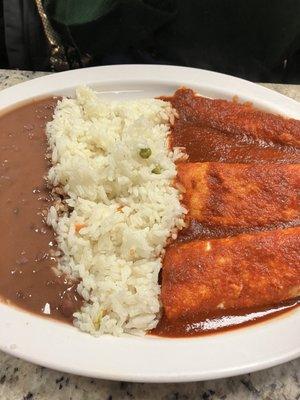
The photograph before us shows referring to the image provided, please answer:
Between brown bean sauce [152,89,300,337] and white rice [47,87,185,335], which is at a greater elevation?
brown bean sauce [152,89,300,337]

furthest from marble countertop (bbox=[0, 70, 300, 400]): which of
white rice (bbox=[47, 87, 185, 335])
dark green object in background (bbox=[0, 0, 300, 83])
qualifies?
dark green object in background (bbox=[0, 0, 300, 83])

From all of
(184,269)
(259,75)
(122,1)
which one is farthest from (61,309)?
(259,75)

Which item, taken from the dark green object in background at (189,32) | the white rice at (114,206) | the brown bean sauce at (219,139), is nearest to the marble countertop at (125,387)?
the white rice at (114,206)

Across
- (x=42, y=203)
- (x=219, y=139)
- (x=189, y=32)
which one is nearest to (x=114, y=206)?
(x=42, y=203)

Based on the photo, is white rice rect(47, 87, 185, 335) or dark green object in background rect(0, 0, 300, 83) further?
dark green object in background rect(0, 0, 300, 83)

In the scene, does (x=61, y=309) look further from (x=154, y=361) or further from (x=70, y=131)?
(x=70, y=131)

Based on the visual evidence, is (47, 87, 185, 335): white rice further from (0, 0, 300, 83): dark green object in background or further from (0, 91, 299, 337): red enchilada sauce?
(0, 0, 300, 83): dark green object in background

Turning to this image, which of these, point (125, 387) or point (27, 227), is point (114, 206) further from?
point (125, 387)
